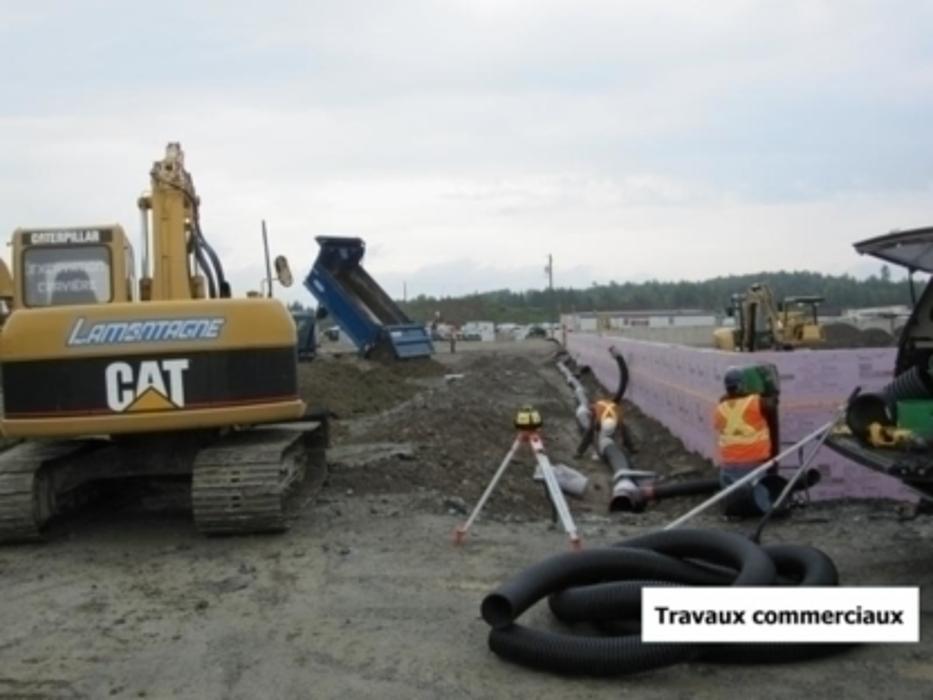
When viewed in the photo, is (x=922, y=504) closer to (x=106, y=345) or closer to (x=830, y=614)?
(x=830, y=614)

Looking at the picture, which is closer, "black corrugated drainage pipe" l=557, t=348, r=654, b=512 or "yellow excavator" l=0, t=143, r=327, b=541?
"yellow excavator" l=0, t=143, r=327, b=541

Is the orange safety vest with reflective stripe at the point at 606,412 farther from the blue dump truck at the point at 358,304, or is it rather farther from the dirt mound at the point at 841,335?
the dirt mound at the point at 841,335

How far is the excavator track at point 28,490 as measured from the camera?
8898 millimetres

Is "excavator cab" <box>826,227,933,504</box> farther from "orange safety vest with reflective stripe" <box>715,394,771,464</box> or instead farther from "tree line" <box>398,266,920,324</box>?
"tree line" <box>398,266,920,324</box>

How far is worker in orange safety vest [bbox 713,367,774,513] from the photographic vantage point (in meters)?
9.50

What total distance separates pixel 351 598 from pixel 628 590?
6.50ft

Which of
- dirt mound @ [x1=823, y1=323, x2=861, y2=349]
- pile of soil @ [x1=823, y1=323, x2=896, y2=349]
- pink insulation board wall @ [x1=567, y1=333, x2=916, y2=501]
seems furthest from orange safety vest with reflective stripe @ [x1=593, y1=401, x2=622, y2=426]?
dirt mound @ [x1=823, y1=323, x2=861, y2=349]

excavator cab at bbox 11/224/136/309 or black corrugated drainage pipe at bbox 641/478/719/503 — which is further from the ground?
excavator cab at bbox 11/224/136/309

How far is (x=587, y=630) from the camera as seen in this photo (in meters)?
6.03

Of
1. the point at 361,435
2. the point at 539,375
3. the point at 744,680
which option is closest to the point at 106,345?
the point at 744,680

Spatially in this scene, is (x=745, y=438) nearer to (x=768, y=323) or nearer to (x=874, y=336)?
(x=768, y=323)

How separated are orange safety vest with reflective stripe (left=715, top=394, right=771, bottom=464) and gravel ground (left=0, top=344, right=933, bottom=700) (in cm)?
59

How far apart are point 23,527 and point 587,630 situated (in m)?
5.07

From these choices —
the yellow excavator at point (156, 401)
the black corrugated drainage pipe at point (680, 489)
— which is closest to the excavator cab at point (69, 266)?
the yellow excavator at point (156, 401)
